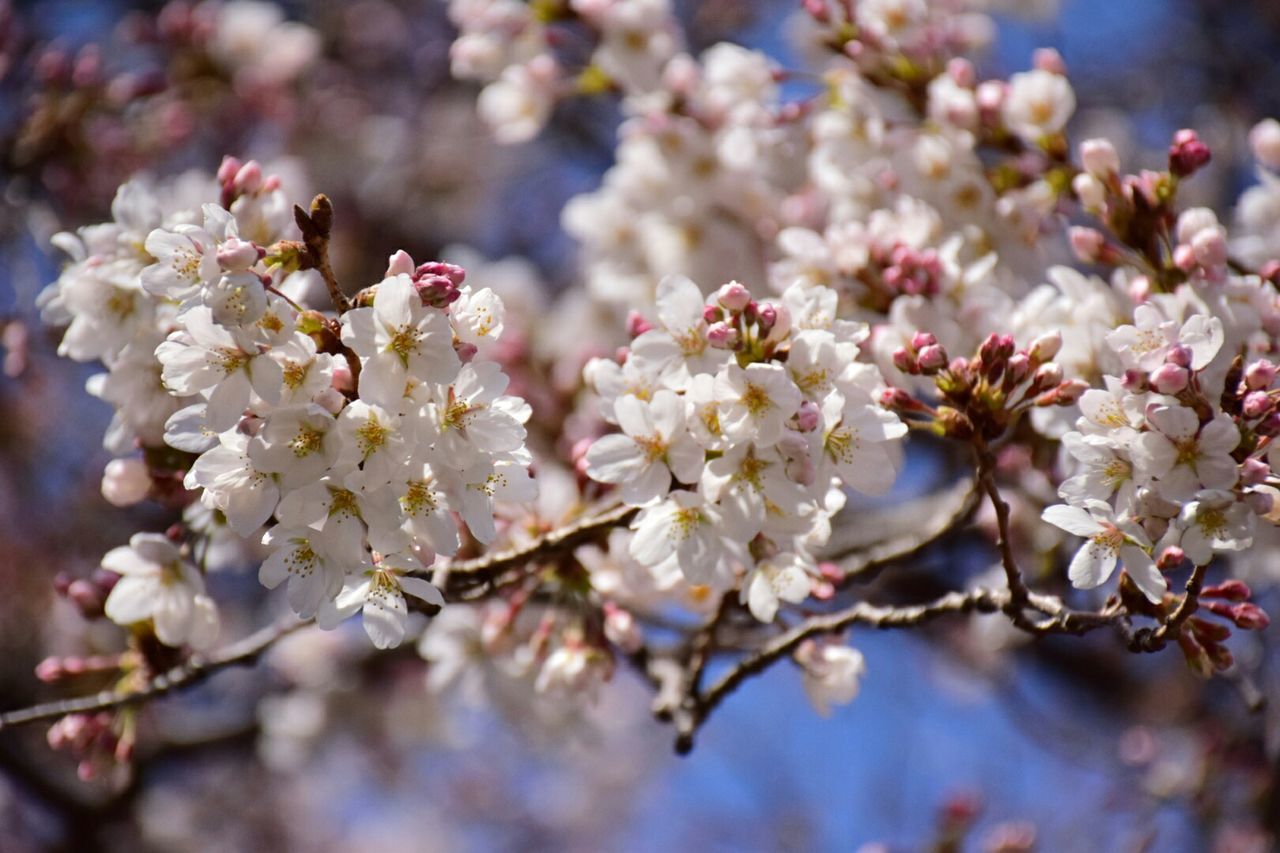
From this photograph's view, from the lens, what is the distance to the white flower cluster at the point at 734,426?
1.62 m

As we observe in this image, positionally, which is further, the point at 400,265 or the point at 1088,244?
the point at 1088,244

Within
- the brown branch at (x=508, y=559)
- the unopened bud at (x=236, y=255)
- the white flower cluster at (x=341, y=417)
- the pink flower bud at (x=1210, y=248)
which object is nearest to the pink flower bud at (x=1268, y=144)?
the pink flower bud at (x=1210, y=248)

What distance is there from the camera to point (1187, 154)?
2043 mm

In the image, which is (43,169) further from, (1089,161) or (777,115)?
(1089,161)

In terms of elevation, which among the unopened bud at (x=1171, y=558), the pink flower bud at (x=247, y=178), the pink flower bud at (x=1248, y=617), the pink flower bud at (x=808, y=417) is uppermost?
the pink flower bud at (x=247, y=178)

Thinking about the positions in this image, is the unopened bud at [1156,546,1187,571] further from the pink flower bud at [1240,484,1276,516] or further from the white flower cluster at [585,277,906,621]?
the white flower cluster at [585,277,906,621]

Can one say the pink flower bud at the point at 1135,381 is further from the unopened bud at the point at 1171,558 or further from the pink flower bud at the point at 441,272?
the pink flower bud at the point at 441,272

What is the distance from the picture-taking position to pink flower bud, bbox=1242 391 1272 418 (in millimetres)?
1536

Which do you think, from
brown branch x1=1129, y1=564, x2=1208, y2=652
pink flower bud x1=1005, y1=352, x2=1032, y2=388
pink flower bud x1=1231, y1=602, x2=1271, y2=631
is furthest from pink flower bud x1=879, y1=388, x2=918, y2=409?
pink flower bud x1=1231, y1=602, x2=1271, y2=631

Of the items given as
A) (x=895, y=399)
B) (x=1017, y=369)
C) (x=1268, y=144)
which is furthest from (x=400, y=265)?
(x=1268, y=144)

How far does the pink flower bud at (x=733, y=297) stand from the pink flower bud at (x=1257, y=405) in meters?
Result: 0.71

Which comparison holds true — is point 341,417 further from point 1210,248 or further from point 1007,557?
point 1210,248

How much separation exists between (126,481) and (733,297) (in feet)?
3.76

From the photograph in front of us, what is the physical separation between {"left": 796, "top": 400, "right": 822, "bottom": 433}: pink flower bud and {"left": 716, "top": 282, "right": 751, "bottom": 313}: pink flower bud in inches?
6.7
